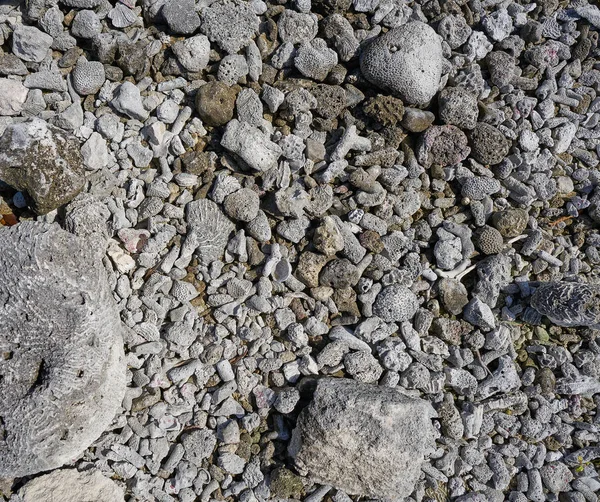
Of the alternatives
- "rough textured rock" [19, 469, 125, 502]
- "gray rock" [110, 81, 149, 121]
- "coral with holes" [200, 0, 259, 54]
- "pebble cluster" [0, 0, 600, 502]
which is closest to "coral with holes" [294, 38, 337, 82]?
"pebble cluster" [0, 0, 600, 502]

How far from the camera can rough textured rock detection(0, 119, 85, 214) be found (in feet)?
9.14

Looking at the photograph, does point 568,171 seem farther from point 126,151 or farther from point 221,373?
point 126,151

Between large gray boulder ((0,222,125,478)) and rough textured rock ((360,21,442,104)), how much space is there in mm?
2004

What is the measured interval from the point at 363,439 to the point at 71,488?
1599 millimetres

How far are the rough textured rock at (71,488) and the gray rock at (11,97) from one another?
2039mm

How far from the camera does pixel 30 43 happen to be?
9.86ft

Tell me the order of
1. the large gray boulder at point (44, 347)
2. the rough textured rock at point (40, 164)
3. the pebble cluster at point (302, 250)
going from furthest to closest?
the pebble cluster at point (302, 250) → the rough textured rock at point (40, 164) → the large gray boulder at point (44, 347)

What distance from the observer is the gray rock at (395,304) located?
3.06m

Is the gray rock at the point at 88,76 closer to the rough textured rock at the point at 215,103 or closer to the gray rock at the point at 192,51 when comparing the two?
the gray rock at the point at 192,51

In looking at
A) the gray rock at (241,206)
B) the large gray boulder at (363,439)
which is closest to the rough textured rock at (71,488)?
the large gray boulder at (363,439)

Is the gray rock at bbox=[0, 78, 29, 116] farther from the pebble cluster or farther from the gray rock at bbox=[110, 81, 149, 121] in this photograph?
the gray rock at bbox=[110, 81, 149, 121]

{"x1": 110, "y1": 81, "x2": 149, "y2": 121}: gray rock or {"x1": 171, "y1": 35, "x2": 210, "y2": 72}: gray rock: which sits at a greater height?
{"x1": 171, "y1": 35, "x2": 210, "y2": 72}: gray rock

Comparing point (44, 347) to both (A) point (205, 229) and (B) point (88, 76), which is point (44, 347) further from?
(B) point (88, 76)

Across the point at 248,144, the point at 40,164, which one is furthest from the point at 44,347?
the point at 248,144
